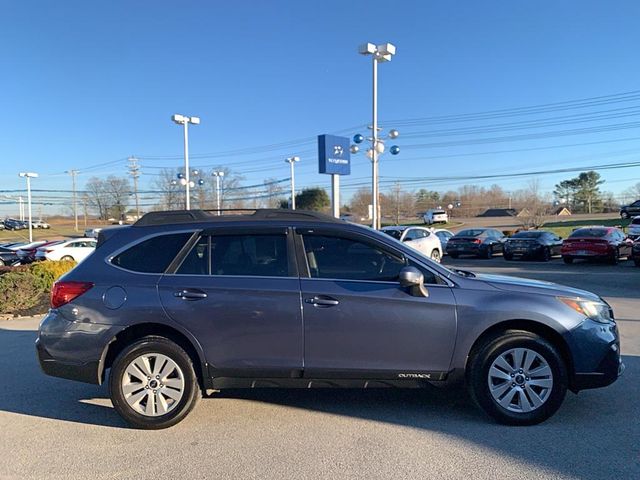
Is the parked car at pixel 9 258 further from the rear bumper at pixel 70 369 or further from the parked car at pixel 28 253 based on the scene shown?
the rear bumper at pixel 70 369

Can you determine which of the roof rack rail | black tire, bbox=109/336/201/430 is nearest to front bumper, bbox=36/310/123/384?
black tire, bbox=109/336/201/430

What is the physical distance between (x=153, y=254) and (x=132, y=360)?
91cm

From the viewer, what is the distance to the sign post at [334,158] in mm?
23344

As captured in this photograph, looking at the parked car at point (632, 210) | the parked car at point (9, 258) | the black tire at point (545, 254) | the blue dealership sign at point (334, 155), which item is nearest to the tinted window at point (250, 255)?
the blue dealership sign at point (334, 155)

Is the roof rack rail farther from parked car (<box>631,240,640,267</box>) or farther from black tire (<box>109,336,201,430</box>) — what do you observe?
parked car (<box>631,240,640,267</box>)

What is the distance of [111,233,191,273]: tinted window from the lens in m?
4.38

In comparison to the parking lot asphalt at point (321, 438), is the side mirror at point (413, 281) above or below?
above

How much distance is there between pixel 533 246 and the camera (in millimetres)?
21594

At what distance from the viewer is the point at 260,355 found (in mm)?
4203

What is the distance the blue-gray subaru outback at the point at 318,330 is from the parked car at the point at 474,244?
65.5ft

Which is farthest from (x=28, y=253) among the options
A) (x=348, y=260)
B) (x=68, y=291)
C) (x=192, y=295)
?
(x=348, y=260)

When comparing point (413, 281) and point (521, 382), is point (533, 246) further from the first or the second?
point (413, 281)

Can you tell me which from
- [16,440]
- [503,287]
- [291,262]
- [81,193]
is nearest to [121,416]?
[16,440]

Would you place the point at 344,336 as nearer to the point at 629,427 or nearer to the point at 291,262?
the point at 291,262
